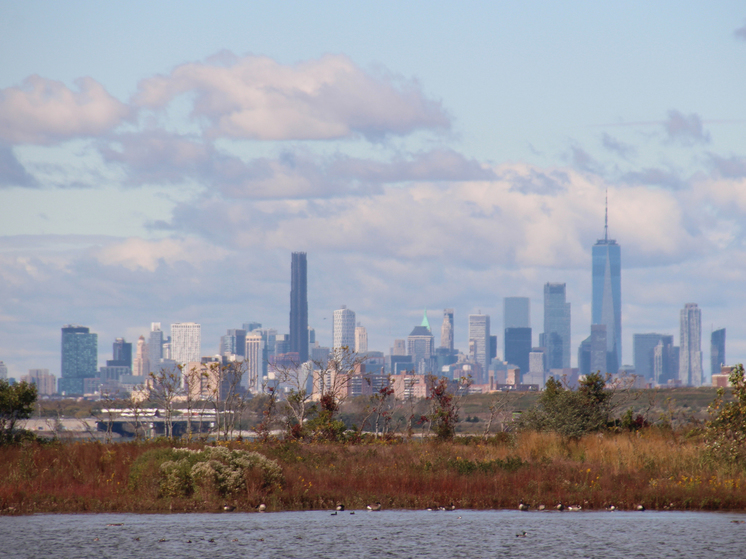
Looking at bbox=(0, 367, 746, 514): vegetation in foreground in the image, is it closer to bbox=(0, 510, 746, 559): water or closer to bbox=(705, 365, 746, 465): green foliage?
bbox=(705, 365, 746, 465): green foliage

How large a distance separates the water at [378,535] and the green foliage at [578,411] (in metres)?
13.1

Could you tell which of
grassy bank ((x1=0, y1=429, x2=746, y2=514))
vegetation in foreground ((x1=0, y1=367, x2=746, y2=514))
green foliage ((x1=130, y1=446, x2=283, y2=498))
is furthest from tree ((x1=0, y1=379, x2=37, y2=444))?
green foliage ((x1=130, y1=446, x2=283, y2=498))

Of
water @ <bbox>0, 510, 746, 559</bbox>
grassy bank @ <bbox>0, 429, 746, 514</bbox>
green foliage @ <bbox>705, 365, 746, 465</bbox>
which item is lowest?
water @ <bbox>0, 510, 746, 559</bbox>

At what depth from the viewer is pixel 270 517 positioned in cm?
2781

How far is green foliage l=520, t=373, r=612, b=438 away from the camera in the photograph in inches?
1658

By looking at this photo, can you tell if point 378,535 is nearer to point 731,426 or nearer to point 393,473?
point 393,473

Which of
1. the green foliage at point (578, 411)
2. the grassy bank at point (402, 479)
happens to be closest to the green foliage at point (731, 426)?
the grassy bank at point (402, 479)

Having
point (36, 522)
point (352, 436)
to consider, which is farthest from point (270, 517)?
point (352, 436)

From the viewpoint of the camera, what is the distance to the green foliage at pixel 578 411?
42.1 meters

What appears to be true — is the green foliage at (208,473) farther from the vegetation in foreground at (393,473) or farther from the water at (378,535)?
the water at (378,535)

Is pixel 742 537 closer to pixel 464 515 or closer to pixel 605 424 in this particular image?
pixel 464 515

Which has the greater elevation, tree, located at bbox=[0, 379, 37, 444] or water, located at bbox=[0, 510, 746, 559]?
tree, located at bbox=[0, 379, 37, 444]

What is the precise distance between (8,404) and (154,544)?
58.3ft

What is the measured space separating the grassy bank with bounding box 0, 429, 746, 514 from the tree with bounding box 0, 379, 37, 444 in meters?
2.21
